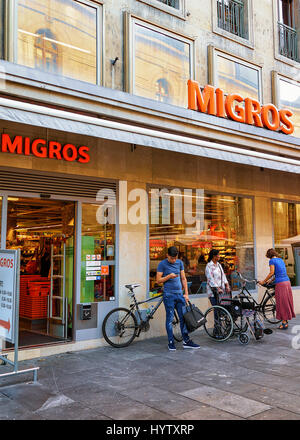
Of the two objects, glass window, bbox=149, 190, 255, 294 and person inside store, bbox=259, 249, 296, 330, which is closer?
person inside store, bbox=259, 249, 296, 330

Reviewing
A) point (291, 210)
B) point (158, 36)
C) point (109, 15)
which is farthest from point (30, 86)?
point (291, 210)

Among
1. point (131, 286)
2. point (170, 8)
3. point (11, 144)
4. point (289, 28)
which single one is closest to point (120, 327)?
point (131, 286)

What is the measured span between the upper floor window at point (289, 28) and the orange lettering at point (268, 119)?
11.2ft

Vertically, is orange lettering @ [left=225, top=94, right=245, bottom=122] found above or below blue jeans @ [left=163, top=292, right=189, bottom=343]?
above

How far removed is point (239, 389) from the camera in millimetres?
5414

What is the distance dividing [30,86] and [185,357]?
497 centimetres

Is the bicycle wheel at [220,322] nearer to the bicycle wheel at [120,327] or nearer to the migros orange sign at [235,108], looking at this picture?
the bicycle wheel at [120,327]

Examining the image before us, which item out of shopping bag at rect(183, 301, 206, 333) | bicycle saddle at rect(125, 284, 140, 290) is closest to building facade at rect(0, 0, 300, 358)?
bicycle saddle at rect(125, 284, 140, 290)

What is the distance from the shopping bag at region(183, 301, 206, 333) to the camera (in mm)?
7406

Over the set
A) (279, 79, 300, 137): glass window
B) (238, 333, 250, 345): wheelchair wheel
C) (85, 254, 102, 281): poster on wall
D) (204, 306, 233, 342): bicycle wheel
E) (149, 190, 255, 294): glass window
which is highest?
(279, 79, 300, 137): glass window

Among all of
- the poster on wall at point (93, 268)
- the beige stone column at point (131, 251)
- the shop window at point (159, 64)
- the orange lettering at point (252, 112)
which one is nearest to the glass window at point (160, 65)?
the shop window at point (159, 64)

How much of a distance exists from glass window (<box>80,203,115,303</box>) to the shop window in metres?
2.75

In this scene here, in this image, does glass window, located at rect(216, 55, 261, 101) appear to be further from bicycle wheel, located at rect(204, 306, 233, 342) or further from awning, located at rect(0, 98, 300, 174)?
bicycle wheel, located at rect(204, 306, 233, 342)
